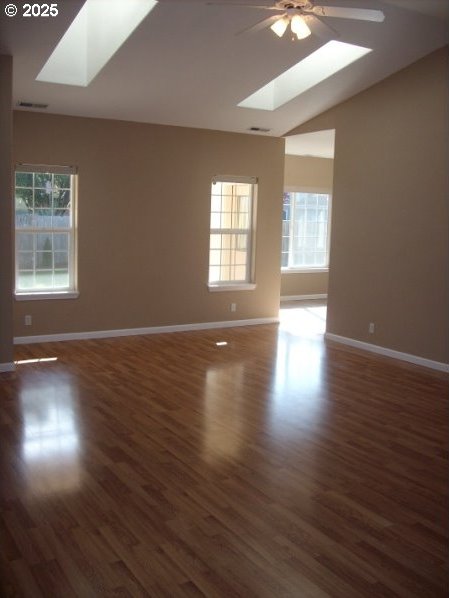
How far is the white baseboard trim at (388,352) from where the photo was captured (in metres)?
6.33

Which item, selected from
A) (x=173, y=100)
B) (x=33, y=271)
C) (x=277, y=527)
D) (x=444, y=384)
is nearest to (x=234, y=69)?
(x=173, y=100)

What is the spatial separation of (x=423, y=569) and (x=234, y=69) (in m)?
4.90

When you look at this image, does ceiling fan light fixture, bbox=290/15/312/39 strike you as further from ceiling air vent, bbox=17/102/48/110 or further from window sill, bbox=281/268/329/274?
window sill, bbox=281/268/329/274

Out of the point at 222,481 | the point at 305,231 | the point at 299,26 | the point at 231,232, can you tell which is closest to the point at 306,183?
the point at 305,231

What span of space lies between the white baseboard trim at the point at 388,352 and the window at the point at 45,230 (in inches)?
127

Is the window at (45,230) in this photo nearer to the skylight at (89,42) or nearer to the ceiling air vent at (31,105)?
the ceiling air vent at (31,105)

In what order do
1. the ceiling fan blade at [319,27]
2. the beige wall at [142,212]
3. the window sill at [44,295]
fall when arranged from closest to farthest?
the ceiling fan blade at [319,27], the window sill at [44,295], the beige wall at [142,212]

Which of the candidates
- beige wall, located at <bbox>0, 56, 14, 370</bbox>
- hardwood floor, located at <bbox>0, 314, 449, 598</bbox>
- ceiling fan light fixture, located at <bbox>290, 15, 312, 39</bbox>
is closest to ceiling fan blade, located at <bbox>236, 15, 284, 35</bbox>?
ceiling fan light fixture, located at <bbox>290, 15, 312, 39</bbox>

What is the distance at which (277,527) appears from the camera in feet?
9.96

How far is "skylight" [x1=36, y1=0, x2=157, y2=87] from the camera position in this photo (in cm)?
543

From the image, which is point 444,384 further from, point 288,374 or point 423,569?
point 423,569

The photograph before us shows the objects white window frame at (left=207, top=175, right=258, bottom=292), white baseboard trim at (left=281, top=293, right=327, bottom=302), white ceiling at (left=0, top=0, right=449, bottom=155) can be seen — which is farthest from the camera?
white baseboard trim at (left=281, top=293, right=327, bottom=302)

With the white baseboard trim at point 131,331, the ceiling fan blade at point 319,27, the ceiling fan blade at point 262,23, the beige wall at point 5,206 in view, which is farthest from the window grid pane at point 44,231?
the ceiling fan blade at point 319,27

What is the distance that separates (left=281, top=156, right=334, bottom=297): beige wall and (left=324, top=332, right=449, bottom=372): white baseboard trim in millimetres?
3344
